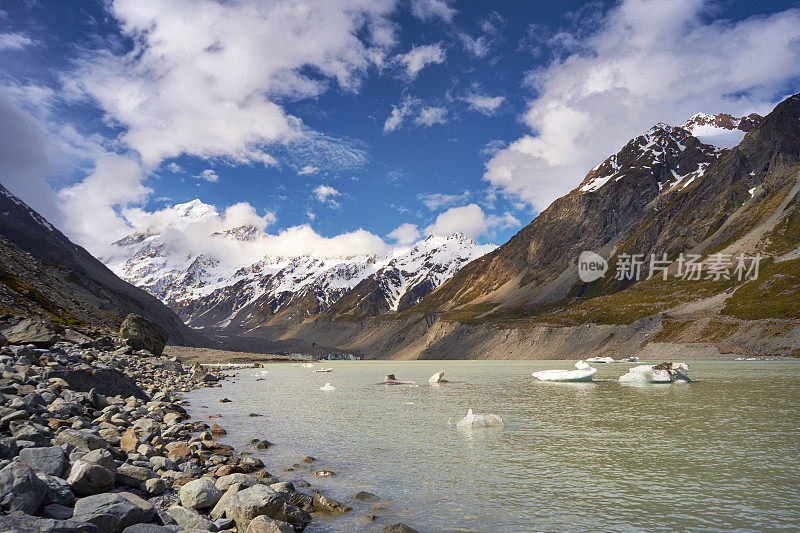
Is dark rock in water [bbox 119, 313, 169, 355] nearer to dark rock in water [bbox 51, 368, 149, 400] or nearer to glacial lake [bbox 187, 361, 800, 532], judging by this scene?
glacial lake [bbox 187, 361, 800, 532]

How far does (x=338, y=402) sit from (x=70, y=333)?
113ft

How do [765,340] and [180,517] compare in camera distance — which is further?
[765,340]

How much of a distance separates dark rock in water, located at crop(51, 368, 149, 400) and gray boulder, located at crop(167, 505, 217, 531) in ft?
65.5

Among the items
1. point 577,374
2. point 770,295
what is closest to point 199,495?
point 577,374

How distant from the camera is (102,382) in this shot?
2950 cm

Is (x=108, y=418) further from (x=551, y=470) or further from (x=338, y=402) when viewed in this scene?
(x=338, y=402)

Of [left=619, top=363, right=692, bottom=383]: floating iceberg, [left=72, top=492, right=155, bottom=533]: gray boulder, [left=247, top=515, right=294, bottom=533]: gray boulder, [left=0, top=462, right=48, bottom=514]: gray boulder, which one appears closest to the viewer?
[left=0, top=462, right=48, bottom=514]: gray boulder

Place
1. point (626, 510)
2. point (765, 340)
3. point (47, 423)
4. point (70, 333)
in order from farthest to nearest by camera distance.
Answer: point (765, 340), point (70, 333), point (47, 423), point (626, 510)

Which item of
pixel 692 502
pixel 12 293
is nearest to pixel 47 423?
pixel 692 502

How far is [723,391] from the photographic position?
151 ft

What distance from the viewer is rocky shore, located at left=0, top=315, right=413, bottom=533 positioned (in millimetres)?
9148

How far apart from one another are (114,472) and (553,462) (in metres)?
16.2

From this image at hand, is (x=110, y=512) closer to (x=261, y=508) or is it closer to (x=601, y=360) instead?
(x=261, y=508)

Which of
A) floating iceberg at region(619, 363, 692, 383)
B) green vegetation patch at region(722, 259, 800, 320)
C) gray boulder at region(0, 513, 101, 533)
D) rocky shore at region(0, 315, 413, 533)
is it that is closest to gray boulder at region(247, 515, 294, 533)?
rocky shore at region(0, 315, 413, 533)
